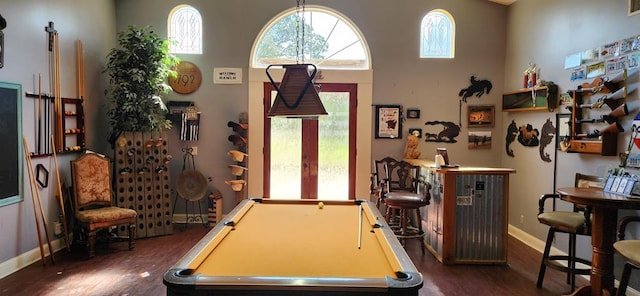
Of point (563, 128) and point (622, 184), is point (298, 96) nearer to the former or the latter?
point (622, 184)

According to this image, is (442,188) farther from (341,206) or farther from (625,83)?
(625,83)

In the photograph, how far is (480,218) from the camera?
13.8ft

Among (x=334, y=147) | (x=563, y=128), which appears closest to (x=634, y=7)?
(x=563, y=128)

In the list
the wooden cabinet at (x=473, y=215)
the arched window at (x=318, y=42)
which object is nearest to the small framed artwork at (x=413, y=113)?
the arched window at (x=318, y=42)

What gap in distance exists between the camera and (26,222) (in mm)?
4039

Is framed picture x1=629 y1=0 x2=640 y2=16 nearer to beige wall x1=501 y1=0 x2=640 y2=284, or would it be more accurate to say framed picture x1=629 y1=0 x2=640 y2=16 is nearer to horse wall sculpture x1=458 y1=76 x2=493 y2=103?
beige wall x1=501 y1=0 x2=640 y2=284

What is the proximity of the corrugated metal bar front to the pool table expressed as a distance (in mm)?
1477

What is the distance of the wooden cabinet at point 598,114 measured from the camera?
3.54 meters

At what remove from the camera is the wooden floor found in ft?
11.5

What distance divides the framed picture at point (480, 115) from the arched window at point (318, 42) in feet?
5.37

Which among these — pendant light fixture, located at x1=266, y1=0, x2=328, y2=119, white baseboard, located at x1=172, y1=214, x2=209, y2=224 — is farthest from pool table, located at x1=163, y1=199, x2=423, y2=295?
white baseboard, located at x1=172, y1=214, x2=209, y2=224

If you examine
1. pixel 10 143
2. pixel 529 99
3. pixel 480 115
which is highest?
pixel 529 99

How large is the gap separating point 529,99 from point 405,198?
2.12 m

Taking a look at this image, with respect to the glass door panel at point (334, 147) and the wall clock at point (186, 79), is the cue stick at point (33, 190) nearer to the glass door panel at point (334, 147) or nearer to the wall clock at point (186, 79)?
the wall clock at point (186, 79)
